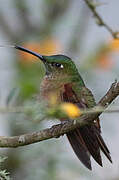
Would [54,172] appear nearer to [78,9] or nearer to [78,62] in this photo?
[78,62]

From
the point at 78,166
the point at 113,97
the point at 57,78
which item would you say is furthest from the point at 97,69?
the point at 113,97

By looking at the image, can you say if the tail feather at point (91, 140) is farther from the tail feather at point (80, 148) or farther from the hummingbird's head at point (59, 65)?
the hummingbird's head at point (59, 65)

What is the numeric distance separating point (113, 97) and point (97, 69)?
1591mm

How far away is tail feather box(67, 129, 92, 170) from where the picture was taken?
231cm

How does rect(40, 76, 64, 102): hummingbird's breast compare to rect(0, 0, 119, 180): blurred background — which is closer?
rect(40, 76, 64, 102): hummingbird's breast

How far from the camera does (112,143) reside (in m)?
4.17

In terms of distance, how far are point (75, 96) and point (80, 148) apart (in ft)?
0.70

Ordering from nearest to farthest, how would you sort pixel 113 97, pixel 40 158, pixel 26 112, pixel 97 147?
pixel 26 112 < pixel 113 97 < pixel 97 147 < pixel 40 158

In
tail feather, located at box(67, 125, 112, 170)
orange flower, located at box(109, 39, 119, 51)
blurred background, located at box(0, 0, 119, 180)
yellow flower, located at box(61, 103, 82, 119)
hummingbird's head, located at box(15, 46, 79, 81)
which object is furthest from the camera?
blurred background, located at box(0, 0, 119, 180)

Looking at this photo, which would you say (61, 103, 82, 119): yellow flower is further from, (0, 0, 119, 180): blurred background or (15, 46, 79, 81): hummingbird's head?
(15, 46, 79, 81): hummingbird's head

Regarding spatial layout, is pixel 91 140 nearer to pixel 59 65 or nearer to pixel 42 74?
pixel 59 65

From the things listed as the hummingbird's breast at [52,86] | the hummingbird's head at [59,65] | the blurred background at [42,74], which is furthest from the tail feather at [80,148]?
the hummingbird's head at [59,65]

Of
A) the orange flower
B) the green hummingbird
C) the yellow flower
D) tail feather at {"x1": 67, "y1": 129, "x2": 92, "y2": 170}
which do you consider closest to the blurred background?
the orange flower

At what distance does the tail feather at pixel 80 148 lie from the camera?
231cm
